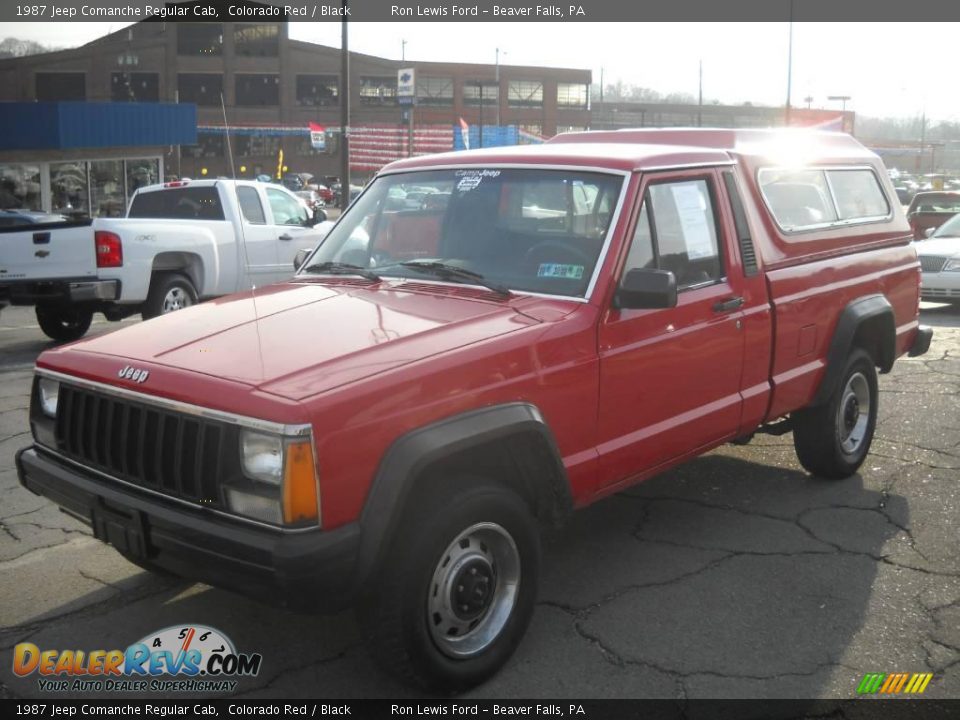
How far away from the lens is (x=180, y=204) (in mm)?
12453

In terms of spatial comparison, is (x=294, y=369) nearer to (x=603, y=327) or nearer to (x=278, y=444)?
(x=278, y=444)

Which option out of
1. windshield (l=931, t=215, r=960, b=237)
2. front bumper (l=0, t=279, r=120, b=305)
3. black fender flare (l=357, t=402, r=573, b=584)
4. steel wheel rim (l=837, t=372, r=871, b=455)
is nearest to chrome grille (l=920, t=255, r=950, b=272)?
windshield (l=931, t=215, r=960, b=237)

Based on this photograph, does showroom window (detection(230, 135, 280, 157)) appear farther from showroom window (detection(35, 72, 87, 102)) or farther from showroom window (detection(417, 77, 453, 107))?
showroom window (detection(417, 77, 453, 107))

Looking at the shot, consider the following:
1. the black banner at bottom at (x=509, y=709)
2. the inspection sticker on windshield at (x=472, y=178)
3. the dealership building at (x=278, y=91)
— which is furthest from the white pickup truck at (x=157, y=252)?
the dealership building at (x=278, y=91)

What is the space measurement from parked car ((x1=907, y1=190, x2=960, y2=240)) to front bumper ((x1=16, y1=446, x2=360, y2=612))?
18.4 m

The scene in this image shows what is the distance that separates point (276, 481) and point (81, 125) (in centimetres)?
2609

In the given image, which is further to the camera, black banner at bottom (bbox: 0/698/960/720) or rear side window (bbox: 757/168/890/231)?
rear side window (bbox: 757/168/890/231)

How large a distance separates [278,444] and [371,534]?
42cm

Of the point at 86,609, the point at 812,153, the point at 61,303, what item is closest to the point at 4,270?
the point at 61,303

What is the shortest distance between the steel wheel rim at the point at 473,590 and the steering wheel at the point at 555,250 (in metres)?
1.29

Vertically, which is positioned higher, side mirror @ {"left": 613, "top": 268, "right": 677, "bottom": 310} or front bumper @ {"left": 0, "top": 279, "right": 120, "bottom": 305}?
side mirror @ {"left": 613, "top": 268, "right": 677, "bottom": 310}

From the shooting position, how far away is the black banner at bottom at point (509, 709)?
3445 millimetres

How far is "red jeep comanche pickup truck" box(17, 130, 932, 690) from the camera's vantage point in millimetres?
3191

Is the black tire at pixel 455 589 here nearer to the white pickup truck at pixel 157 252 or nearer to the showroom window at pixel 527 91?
the white pickup truck at pixel 157 252
